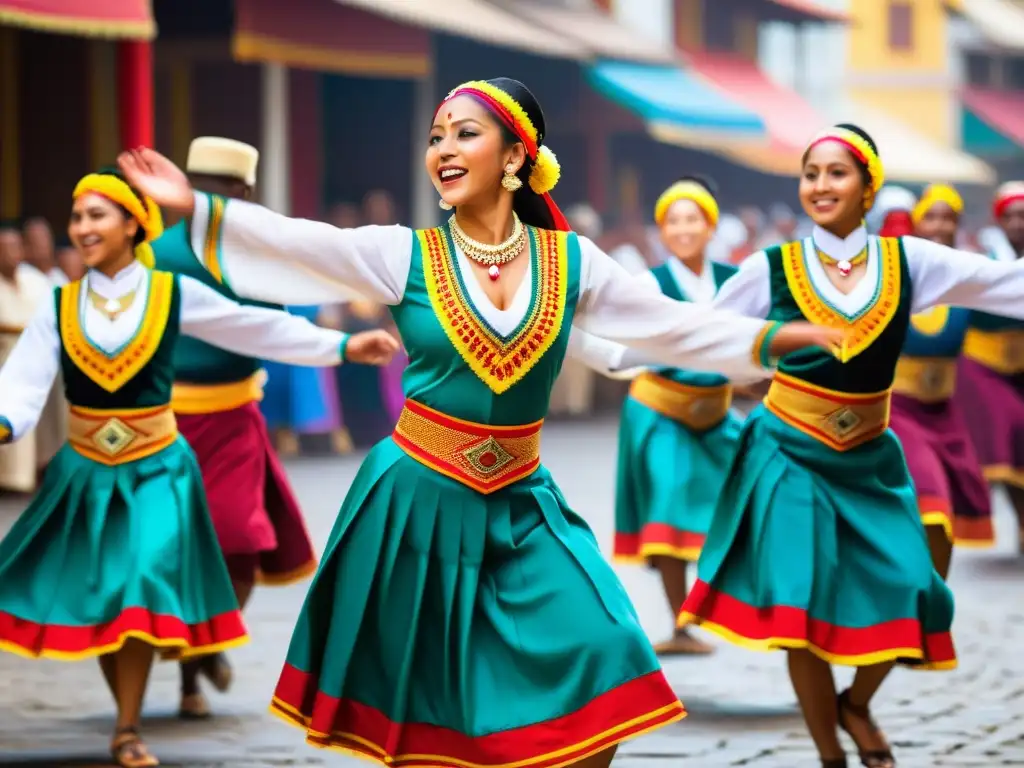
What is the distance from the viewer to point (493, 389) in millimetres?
5168

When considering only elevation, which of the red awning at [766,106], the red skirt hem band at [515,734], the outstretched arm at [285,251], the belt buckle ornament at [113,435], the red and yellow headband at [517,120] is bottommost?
the red awning at [766,106]

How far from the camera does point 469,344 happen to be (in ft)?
16.9

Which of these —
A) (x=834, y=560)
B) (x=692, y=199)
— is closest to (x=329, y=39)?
(x=692, y=199)

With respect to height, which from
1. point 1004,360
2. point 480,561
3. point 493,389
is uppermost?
point 493,389

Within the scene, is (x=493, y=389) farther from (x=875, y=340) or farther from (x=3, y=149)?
(x=3, y=149)

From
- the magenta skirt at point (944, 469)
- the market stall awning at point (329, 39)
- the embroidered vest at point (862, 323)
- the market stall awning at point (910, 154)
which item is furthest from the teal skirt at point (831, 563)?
the market stall awning at point (910, 154)

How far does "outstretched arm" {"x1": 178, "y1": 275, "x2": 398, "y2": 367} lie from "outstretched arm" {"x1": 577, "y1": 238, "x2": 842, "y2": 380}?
1.56 metres

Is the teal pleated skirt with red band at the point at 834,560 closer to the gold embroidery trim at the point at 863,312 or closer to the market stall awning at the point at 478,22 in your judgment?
the gold embroidery trim at the point at 863,312

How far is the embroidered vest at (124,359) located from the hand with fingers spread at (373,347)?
66 centimetres

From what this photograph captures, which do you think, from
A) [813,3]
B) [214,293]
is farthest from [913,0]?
[214,293]

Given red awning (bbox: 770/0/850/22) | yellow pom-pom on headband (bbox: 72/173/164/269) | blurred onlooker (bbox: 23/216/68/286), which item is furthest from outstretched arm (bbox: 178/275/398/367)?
red awning (bbox: 770/0/850/22)

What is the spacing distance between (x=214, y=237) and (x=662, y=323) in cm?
111

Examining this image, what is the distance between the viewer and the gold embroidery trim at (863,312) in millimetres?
6324

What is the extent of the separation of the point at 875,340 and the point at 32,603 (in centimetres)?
262
